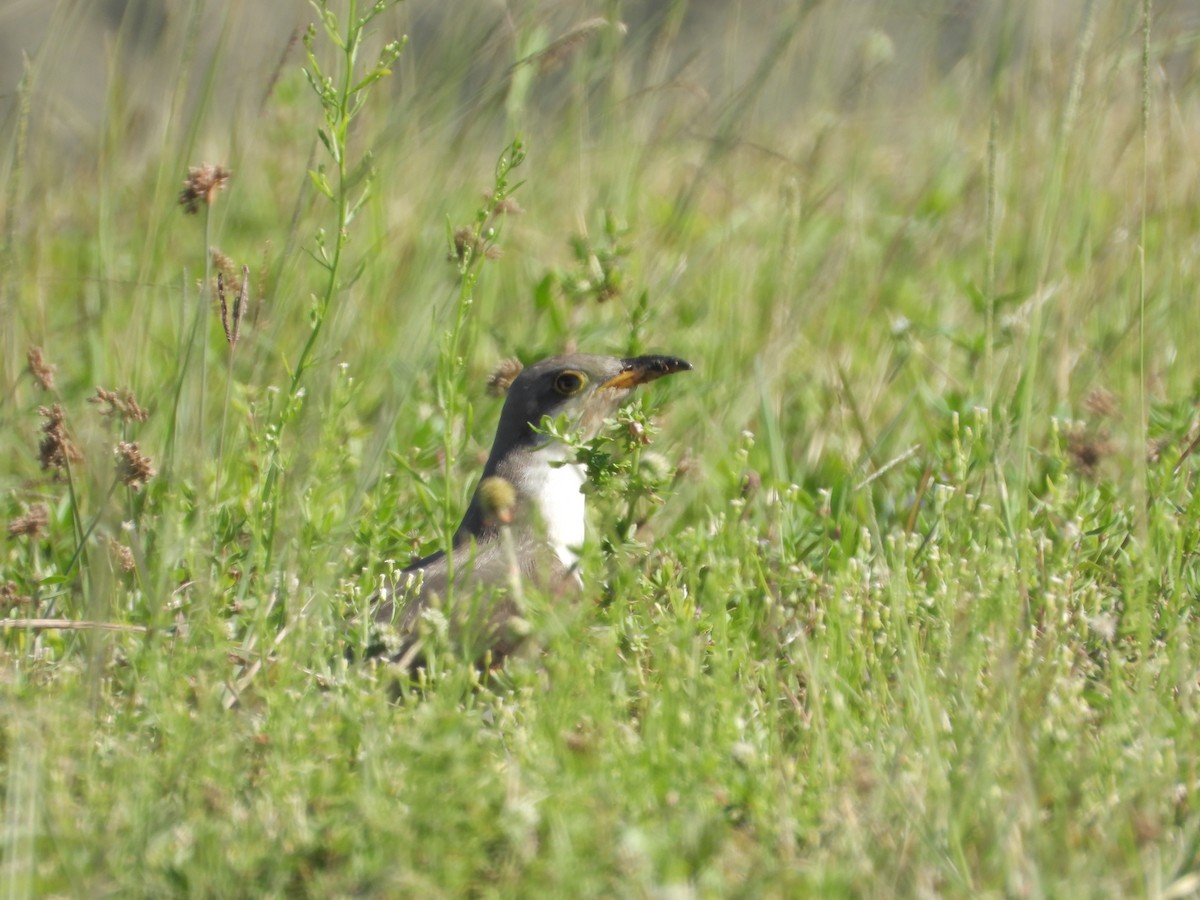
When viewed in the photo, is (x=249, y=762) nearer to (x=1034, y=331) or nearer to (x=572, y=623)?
(x=572, y=623)

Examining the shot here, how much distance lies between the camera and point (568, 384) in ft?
13.7

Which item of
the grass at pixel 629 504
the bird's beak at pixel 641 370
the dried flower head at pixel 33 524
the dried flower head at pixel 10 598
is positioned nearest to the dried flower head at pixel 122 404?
the grass at pixel 629 504

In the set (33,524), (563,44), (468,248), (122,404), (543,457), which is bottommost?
(543,457)

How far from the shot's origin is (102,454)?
3.40 metres

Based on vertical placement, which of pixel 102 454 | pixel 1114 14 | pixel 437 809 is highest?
pixel 1114 14

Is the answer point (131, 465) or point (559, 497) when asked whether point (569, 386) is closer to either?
point (559, 497)

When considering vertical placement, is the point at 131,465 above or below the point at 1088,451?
above

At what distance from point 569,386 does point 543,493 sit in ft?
1.01

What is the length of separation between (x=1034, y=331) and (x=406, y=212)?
2.91 meters

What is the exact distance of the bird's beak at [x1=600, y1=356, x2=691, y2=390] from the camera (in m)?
4.11

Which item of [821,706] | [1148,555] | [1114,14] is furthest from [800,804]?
[1114,14]

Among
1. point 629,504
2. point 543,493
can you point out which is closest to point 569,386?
point 543,493

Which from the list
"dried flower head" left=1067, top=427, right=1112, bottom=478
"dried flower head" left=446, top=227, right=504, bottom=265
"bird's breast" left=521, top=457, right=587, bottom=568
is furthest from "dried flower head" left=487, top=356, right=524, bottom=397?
"dried flower head" left=1067, top=427, right=1112, bottom=478

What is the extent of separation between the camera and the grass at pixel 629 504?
8.07 ft
